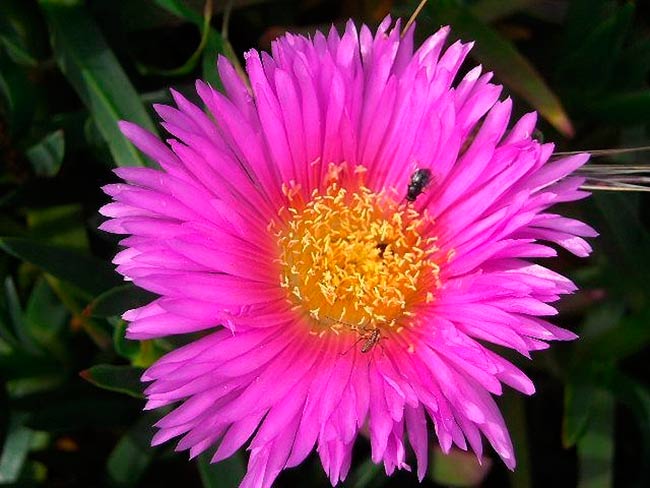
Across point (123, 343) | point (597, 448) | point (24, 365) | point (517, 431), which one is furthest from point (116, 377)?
point (597, 448)

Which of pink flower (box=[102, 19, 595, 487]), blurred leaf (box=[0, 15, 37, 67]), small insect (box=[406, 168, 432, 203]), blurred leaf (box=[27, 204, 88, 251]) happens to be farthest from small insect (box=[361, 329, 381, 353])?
blurred leaf (box=[0, 15, 37, 67])

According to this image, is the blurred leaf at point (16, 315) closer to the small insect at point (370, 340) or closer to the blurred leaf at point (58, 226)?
the blurred leaf at point (58, 226)

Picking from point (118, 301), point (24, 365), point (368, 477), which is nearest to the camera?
point (118, 301)

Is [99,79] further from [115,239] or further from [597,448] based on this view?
[597,448]

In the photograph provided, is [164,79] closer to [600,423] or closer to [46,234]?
[46,234]

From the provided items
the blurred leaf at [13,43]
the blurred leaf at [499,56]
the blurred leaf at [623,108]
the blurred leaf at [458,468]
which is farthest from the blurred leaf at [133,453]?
the blurred leaf at [623,108]

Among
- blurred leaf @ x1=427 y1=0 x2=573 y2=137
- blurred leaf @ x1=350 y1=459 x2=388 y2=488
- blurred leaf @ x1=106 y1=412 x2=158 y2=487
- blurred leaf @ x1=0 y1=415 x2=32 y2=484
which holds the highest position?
blurred leaf @ x1=427 y1=0 x2=573 y2=137

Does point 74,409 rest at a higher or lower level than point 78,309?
lower

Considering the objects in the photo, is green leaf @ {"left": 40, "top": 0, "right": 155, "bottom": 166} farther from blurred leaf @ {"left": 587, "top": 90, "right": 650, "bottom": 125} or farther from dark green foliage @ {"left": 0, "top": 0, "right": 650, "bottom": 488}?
blurred leaf @ {"left": 587, "top": 90, "right": 650, "bottom": 125}
